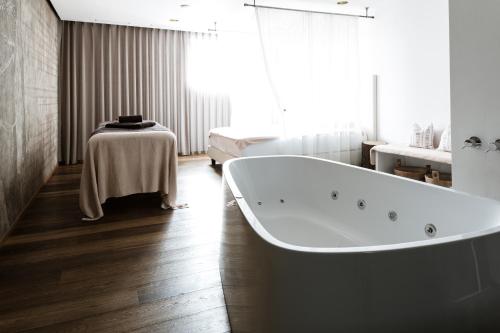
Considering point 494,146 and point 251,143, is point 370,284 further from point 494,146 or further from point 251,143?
point 251,143

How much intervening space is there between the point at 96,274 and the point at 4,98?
4.71 feet

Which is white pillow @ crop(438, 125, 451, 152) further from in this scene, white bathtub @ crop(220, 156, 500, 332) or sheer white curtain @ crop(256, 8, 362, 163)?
white bathtub @ crop(220, 156, 500, 332)

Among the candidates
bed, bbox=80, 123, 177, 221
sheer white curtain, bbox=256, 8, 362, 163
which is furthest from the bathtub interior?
sheer white curtain, bbox=256, 8, 362, 163

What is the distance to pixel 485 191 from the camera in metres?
1.57

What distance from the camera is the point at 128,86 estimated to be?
5426mm

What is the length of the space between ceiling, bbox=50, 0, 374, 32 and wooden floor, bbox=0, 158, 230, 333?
2611 mm

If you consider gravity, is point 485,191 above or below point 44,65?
below

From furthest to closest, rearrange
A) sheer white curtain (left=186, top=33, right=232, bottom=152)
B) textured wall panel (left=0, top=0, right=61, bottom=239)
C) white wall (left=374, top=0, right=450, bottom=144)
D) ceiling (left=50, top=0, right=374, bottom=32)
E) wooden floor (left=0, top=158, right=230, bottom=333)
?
1. sheer white curtain (left=186, top=33, right=232, bottom=152)
2. ceiling (left=50, top=0, right=374, bottom=32)
3. white wall (left=374, top=0, right=450, bottom=144)
4. textured wall panel (left=0, top=0, right=61, bottom=239)
5. wooden floor (left=0, top=158, right=230, bottom=333)

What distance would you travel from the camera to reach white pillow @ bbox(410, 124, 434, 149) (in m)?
3.38

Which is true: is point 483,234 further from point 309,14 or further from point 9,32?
point 309,14

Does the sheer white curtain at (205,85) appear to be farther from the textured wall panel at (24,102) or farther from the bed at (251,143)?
the textured wall panel at (24,102)

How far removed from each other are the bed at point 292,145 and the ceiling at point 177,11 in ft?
5.14

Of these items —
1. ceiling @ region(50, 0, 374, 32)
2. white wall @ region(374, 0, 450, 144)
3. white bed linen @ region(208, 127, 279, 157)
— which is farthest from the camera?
ceiling @ region(50, 0, 374, 32)

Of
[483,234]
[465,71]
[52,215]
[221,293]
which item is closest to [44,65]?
[52,215]
